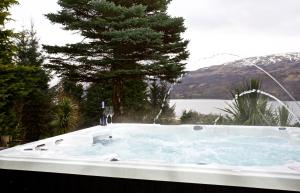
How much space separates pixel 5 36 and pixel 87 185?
10.9ft

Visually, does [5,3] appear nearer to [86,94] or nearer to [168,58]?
[168,58]

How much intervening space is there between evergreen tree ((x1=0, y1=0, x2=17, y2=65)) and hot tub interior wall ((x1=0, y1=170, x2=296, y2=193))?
2.90 meters

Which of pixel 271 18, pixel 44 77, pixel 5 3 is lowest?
pixel 44 77

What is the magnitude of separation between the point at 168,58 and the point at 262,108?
4.56 m

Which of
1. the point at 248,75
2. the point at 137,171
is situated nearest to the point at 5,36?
the point at 137,171

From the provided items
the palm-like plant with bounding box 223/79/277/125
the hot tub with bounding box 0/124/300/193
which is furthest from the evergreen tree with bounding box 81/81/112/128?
the hot tub with bounding box 0/124/300/193

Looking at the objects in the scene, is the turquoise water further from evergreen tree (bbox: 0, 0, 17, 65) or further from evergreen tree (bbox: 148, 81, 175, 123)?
evergreen tree (bbox: 148, 81, 175, 123)

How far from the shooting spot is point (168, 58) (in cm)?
904

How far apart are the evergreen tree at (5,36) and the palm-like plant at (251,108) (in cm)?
303

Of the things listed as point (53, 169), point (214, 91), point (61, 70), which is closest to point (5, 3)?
point (53, 169)

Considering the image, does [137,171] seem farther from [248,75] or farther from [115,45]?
[248,75]

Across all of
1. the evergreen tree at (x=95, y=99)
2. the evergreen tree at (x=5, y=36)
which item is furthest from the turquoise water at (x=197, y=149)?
the evergreen tree at (x=95, y=99)

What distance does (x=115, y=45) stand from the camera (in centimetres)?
797

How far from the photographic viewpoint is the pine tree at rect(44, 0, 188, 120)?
25.5 ft
